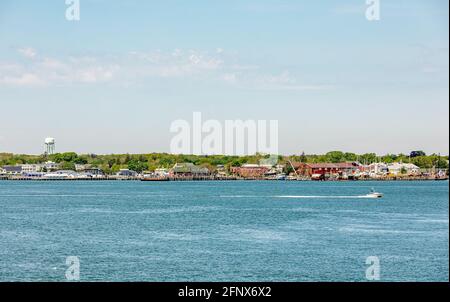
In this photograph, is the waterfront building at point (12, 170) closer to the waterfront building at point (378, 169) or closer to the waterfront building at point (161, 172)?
the waterfront building at point (161, 172)

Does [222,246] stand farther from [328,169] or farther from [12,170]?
[12,170]

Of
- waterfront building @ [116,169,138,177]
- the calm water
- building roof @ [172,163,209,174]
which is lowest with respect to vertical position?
the calm water

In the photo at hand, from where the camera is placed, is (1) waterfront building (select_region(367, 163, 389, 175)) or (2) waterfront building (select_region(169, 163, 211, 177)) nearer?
(1) waterfront building (select_region(367, 163, 389, 175))

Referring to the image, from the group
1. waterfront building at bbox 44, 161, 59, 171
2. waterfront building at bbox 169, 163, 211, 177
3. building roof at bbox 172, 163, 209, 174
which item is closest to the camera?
waterfront building at bbox 169, 163, 211, 177

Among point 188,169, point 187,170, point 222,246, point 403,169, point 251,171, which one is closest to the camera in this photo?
point 222,246

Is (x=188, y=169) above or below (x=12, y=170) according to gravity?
above

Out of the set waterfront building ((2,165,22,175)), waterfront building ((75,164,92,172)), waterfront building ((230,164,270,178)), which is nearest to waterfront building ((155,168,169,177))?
waterfront building ((230,164,270,178))

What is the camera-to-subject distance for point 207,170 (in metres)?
159

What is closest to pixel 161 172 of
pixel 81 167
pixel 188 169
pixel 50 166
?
pixel 188 169

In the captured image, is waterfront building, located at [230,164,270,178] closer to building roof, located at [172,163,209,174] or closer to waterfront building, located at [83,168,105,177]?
building roof, located at [172,163,209,174]

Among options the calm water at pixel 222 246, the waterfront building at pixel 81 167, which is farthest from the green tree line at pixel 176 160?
the calm water at pixel 222 246
